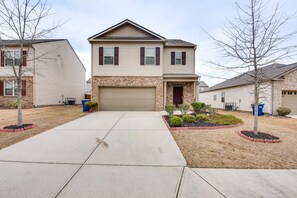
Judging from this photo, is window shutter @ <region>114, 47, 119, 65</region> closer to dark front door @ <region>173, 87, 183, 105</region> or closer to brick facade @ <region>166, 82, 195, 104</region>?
brick facade @ <region>166, 82, 195, 104</region>

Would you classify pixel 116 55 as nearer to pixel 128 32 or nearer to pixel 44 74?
pixel 128 32

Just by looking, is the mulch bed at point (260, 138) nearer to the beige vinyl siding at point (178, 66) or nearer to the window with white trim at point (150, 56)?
the window with white trim at point (150, 56)

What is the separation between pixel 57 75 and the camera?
61.1 ft

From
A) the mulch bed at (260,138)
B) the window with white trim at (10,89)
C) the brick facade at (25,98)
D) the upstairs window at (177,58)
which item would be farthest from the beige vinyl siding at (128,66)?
the window with white trim at (10,89)

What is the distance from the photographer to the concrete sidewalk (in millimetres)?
2488

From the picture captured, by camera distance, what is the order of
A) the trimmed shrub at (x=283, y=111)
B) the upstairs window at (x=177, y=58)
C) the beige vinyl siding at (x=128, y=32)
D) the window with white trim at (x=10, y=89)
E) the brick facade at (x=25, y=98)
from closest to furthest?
the trimmed shrub at (x=283, y=111) < the beige vinyl siding at (x=128, y=32) < the upstairs window at (x=177, y=58) < the brick facade at (x=25, y=98) < the window with white trim at (x=10, y=89)

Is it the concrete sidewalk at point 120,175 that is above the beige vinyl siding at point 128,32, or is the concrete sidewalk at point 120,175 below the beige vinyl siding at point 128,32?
below

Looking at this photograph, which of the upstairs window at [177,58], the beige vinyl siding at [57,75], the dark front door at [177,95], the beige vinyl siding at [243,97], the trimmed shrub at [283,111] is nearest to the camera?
the trimmed shrub at [283,111]

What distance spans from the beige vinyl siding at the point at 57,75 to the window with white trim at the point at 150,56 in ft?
27.6

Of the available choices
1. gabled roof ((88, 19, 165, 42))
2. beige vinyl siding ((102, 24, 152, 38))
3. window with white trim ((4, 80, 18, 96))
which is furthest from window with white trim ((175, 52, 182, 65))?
window with white trim ((4, 80, 18, 96))

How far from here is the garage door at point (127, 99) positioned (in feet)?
43.4

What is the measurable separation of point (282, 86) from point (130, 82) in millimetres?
13001

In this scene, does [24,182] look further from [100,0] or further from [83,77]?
[83,77]

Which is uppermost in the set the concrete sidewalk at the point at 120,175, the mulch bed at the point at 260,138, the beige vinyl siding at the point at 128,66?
the beige vinyl siding at the point at 128,66
